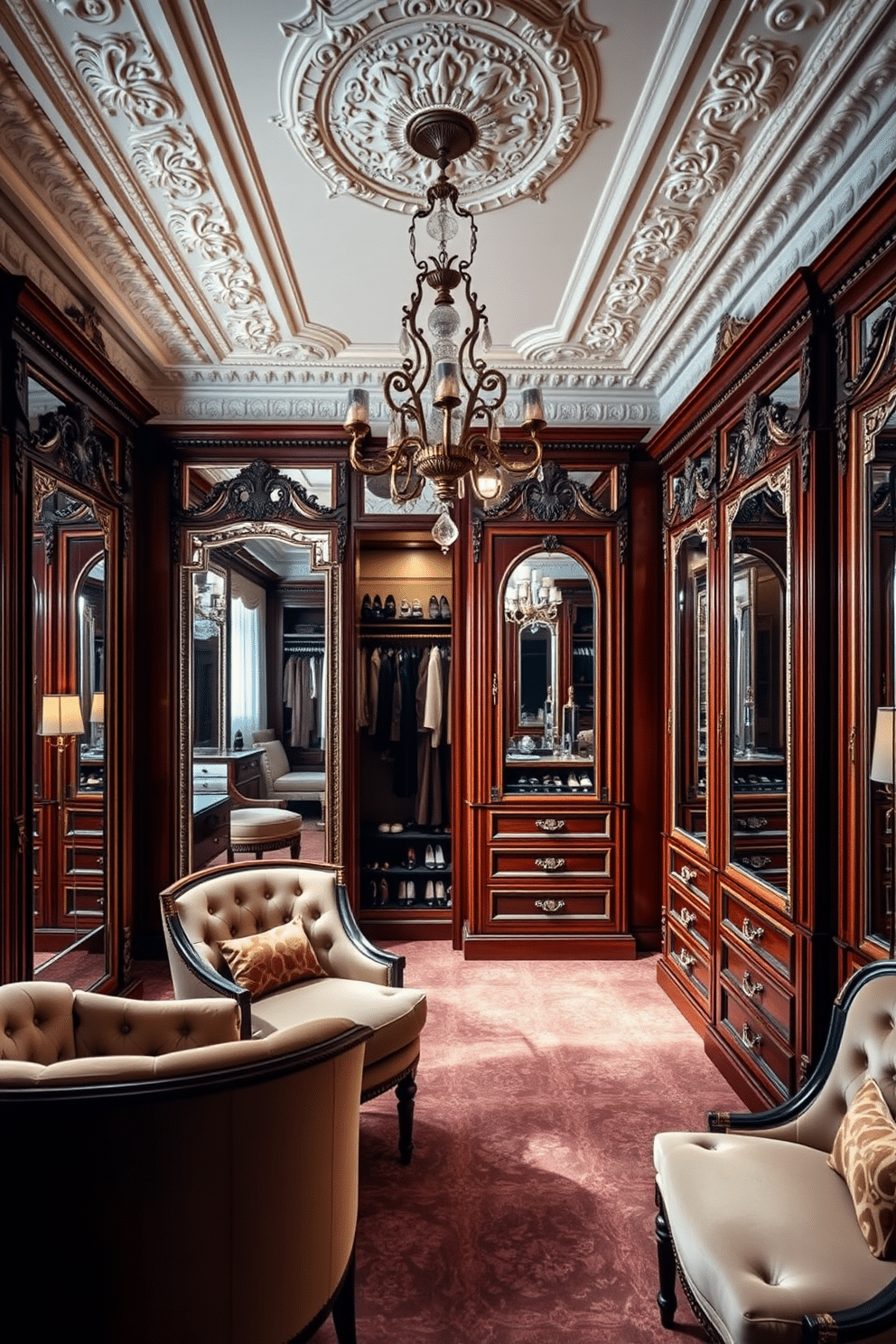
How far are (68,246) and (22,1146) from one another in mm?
2995

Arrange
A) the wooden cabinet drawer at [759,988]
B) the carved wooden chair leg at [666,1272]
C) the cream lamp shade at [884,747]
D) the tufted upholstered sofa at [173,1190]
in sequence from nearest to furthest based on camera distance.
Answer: the tufted upholstered sofa at [173,1190] → the carved wooden chair leg at [666,1272] → the cream lamp shade at [884,747] → the wooden cabinet drawer at [759,988]

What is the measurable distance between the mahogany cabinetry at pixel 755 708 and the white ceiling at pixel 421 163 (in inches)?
16.5

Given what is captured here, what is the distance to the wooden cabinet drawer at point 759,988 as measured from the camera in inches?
101

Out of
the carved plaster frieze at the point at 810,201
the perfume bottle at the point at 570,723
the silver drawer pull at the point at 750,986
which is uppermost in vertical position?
the carved plaster frieze at the point at 810,201

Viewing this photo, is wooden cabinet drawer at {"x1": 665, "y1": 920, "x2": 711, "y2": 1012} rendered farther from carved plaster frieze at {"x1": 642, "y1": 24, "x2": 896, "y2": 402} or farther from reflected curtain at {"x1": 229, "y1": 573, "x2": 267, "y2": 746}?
carved plaster frieze at {"x1": 642, "y1": 24, "x2": 896, "y2": 402}

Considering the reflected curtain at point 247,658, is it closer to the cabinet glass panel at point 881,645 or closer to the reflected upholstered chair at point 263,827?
the reflected upholstered chair at point 263,827

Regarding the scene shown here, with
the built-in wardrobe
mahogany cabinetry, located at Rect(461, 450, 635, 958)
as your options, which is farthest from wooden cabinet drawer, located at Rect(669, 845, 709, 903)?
mahogany cabinetry, located at Rect(461, 450, 635, 958)

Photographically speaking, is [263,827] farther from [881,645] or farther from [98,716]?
[881,645]

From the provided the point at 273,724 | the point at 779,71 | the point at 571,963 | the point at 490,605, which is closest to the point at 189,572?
the point at 273,724

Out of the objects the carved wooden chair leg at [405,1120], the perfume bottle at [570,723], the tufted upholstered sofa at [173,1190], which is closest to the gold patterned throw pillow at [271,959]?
the carved wooden chair leg at [405,1120]

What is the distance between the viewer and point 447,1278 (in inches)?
76.9

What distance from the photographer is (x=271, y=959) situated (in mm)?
2705

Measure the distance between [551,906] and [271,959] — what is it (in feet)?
6.81

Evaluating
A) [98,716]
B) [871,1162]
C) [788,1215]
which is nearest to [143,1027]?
[788,1215]
